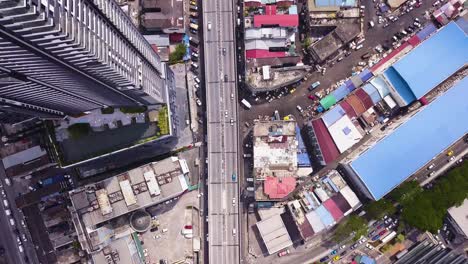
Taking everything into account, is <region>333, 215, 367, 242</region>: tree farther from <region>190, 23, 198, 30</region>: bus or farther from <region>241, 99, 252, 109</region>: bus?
<region>190, 23, 198, 30</region>: bus

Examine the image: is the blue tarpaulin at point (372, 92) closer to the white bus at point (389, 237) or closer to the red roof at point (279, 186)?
the red roof at point (279, 186)

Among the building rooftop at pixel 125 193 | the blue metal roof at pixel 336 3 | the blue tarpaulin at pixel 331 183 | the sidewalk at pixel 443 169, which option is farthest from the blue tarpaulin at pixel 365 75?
the building rooftop at pixel 125 193

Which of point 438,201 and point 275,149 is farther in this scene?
point 438,201

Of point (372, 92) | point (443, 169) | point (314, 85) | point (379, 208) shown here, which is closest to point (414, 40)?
point (372, 92)

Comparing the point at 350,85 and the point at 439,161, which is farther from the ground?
the point at 350,85

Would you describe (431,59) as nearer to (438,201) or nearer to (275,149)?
(438,201)

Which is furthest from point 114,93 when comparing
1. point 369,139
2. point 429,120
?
point 429,120

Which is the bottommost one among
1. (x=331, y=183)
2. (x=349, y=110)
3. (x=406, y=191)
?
(x=406, y=191)
